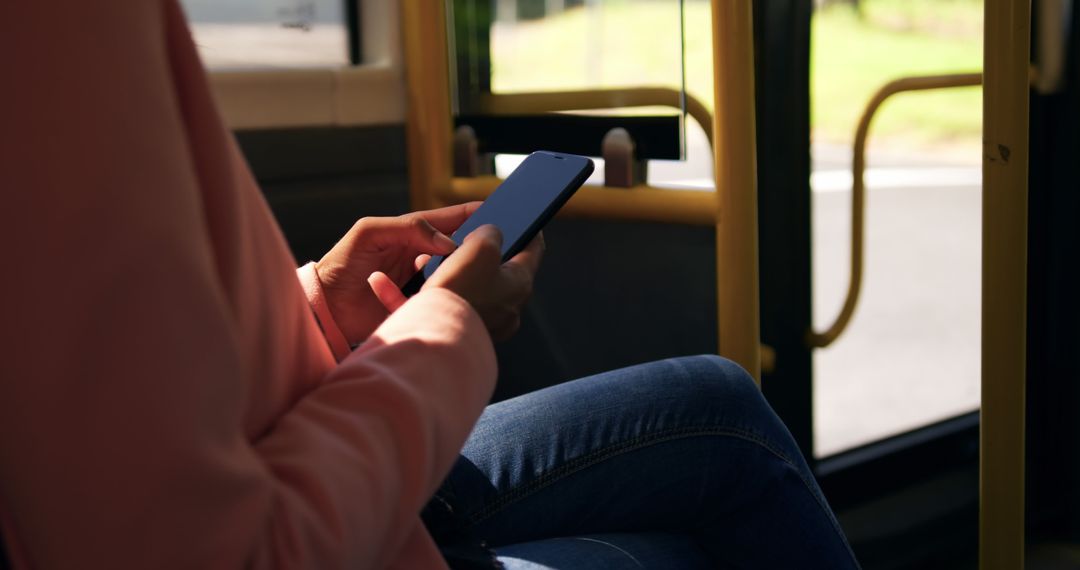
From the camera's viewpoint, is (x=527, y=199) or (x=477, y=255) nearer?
(x=477, y=255)

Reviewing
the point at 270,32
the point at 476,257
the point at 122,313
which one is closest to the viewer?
the point at 122,313

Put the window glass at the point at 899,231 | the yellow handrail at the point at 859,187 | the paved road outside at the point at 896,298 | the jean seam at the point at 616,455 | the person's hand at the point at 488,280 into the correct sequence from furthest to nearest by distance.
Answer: the window glass at the point at 899,231, the paved road outside at the point at 896,298, the yellow handrail at the point at 859,187, the jean seam at the point at 616,455, the person's hand at the point at 488,280

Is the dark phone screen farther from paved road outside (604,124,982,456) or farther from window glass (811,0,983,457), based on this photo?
window glass (811,0,983,457)

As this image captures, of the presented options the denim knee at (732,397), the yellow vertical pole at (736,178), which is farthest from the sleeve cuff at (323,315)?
the yellow vertical pole at (736,178)

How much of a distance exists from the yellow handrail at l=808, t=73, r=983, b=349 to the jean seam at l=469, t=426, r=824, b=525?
0.82 metres

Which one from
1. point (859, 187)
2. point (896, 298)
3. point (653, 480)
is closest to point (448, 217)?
point (653, 480)

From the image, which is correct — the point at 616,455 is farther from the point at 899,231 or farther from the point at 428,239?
the point at 899,231

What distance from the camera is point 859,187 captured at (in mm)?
1787

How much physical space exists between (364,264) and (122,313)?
484mm

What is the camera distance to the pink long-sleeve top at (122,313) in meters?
0.42

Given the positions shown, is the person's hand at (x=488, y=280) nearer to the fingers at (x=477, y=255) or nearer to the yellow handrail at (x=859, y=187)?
the fingers at (x=477, y=255)

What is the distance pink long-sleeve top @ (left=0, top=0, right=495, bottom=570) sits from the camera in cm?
42

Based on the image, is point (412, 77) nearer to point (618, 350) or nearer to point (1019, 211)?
point (618, 350)

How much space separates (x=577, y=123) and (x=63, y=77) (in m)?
1.22
